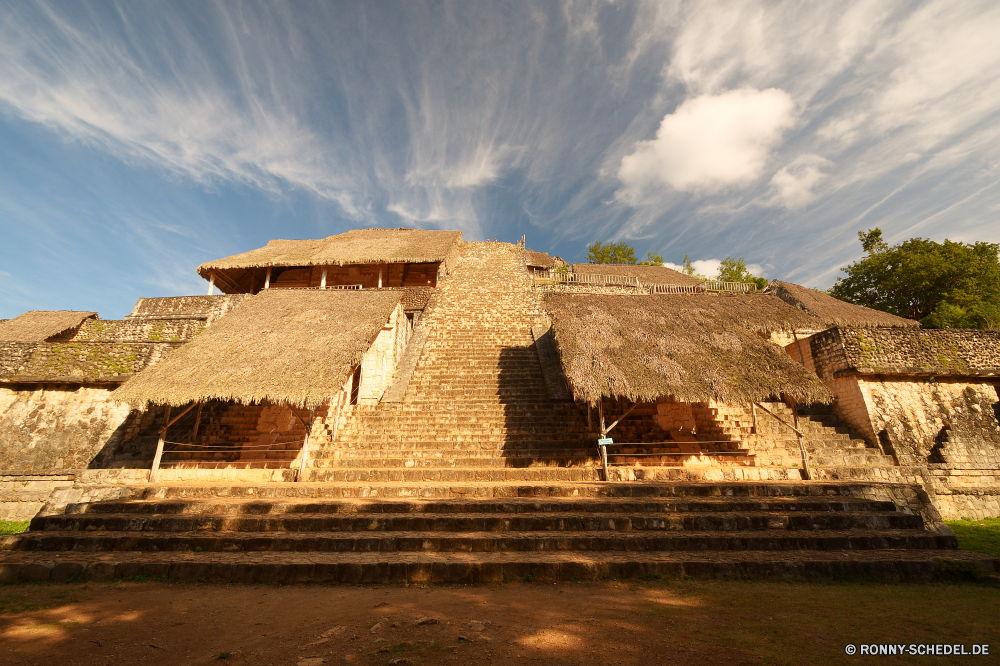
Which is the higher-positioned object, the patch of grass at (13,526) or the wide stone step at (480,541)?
the wide stone step at (480,541)

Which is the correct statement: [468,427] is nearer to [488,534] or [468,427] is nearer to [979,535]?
[488,534]

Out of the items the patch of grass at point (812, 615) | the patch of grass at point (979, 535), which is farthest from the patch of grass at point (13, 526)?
the patch of grass at point (979, 535)

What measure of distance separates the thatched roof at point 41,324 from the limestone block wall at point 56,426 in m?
6.56

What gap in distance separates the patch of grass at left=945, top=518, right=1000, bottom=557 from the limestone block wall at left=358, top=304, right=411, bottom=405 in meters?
10.2

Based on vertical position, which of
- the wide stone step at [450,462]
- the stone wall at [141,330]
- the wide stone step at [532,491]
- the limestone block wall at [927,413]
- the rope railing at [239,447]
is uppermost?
the stone wall at [141,330]

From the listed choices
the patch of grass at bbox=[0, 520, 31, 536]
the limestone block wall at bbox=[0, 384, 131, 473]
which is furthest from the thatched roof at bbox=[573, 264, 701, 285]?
the patch of grass at bbox=[0, 520, 31, 536]

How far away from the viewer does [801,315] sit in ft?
33.4

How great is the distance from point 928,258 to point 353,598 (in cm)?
2342

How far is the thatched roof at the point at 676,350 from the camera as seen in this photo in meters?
6.96

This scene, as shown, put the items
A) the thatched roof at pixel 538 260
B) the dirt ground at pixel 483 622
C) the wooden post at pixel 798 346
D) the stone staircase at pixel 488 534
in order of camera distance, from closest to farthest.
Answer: the dirt ground at pixel 483 622 → the stone staircase at pixel 488 534 → the wooden post at pixel 798 346 → the thatched roof at pixel 538 260

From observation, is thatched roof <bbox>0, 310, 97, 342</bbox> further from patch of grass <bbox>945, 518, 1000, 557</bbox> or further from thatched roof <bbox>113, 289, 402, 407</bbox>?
patch of grass <bbox>945, 518, 1000, 557</bbox>

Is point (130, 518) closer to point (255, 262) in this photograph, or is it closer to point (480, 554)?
point (480, 554)

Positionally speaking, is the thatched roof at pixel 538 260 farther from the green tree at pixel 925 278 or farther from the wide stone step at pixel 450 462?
the wide stone step at pixel 450 462

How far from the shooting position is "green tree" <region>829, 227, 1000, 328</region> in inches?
591
